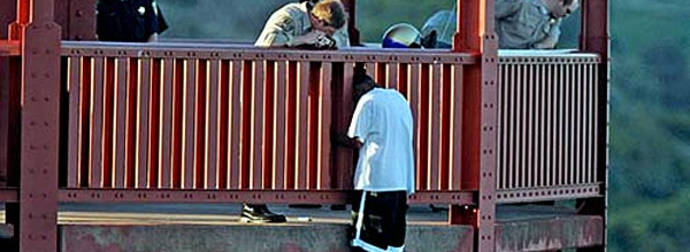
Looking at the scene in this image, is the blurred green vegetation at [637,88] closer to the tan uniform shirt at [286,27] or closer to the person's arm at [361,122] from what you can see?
the tan uniform shirt at [286,27]

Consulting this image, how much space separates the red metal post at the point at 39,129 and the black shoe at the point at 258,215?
4.54 feet

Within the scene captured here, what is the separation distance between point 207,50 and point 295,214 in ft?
6.14

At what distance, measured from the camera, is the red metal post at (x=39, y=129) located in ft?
37.7

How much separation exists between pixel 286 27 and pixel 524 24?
8.17 ft

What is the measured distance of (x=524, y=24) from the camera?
14156mm

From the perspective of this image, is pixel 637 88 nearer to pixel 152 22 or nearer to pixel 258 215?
pixel 152 22

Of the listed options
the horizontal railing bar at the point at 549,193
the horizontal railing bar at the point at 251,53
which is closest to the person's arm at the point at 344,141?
the horizontal railing bar at the point at 251,53

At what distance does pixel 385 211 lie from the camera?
1196 cm

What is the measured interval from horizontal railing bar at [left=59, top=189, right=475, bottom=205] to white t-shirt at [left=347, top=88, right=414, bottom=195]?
0.26m

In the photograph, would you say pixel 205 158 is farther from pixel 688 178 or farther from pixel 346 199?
pixel 688 178

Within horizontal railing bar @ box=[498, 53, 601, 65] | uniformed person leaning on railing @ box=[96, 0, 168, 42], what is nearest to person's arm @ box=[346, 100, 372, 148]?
horizontal railing bar @ box=[498, 53, 601, 65]

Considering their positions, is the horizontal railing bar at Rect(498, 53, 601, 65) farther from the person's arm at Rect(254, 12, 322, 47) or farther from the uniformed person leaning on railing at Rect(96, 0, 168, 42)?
the uniformed person leaning on railing at Rect(96, 0, 168, 42)

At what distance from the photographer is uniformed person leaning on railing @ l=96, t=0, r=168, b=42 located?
14.3 m

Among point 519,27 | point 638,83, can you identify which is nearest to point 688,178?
point 638,83
